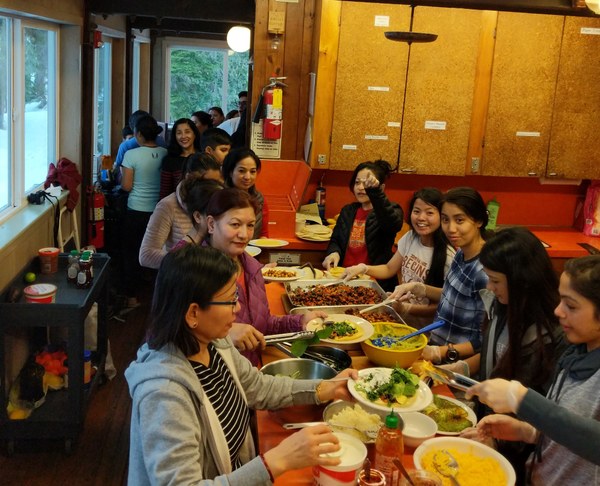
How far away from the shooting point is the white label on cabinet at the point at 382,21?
474 cm

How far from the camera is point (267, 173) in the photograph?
17.4ft

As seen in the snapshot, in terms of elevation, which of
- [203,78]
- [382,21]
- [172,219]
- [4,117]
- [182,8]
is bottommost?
[172,219]

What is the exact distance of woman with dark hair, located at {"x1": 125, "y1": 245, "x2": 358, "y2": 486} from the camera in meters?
1.61

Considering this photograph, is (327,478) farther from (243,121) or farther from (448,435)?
(243,121)

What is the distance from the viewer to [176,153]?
600 centimetres

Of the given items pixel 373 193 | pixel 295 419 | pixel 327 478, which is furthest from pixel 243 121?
pixel 327 478

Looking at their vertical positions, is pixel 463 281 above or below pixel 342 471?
above

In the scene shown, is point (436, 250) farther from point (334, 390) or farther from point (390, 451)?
point (390, 451)

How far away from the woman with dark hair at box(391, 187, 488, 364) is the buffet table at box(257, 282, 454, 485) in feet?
1.19

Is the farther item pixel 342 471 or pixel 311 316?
pixel 311 316

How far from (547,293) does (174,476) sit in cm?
136

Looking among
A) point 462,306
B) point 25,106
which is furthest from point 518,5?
point 25,106

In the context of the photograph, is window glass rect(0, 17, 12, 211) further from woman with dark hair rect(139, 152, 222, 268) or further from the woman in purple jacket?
the woman in purple jacket

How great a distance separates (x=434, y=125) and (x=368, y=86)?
0.58 metres
